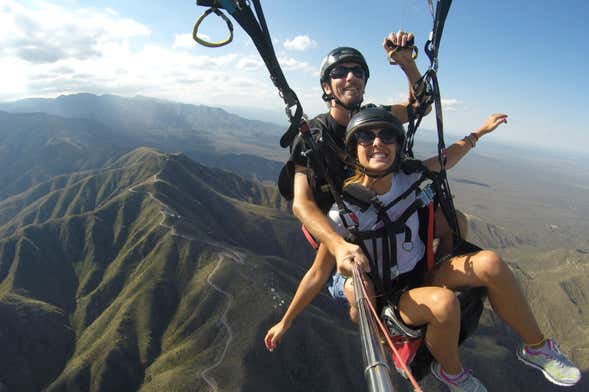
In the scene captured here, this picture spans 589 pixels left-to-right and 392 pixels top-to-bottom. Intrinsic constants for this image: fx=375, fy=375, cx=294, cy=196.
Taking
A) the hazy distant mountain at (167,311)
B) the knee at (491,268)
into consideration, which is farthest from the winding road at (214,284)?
the knee at (491,268)

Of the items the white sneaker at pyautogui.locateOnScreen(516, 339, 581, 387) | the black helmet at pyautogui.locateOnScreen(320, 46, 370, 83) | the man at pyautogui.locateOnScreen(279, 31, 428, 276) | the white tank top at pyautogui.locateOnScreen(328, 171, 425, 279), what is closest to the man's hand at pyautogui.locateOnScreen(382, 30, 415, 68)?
the man at pyautogui.locateOnScreen(279, 31, 428, 276)

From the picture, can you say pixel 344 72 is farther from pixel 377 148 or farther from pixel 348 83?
pixel 377 148

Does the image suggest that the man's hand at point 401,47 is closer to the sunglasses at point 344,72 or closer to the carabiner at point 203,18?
the sunglasses at point 344,72

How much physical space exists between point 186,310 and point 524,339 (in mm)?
96461

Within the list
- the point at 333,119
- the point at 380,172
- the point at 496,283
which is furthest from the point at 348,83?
the point at 496,283

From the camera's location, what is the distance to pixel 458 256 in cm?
568

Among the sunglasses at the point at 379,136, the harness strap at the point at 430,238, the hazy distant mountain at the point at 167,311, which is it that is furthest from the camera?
the hazy distant mountain at the point at 167,311

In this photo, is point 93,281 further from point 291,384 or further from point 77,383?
point 291,384

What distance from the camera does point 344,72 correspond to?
6805 mm

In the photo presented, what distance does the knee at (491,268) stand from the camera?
508 cm

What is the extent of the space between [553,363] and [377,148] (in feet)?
13.2

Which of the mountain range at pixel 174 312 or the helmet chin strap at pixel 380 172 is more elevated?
the helmet chin strap at pixel 380 172

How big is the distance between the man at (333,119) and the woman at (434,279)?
16.1 inches

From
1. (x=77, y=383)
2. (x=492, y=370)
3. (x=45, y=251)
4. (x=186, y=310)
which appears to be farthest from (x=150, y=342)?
(x=492, y=370)
